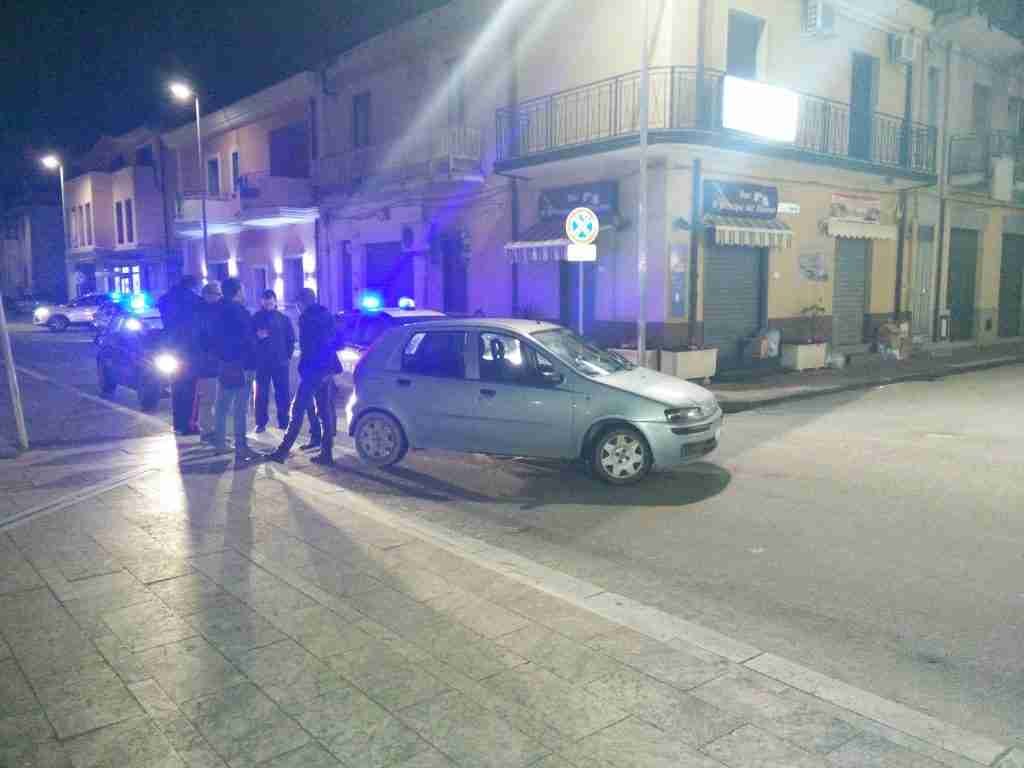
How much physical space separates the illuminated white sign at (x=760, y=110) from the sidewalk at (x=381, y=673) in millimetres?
11375

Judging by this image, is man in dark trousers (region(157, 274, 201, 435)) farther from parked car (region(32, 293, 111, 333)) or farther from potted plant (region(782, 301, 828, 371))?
parked car (region(32, 293, 111, 333))

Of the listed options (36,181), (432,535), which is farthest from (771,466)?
(36,181)

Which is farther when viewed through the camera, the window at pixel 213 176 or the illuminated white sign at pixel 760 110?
the window at pixel 213 176

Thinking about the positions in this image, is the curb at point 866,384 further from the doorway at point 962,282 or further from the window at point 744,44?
the window at point 744,44

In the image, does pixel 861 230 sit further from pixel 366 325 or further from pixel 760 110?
pixel 366 325

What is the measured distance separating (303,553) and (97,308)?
36.2 m

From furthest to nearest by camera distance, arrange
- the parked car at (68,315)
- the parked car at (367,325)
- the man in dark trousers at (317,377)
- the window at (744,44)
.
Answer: the parked car at (68,315) → the window at (744,44) → the parked car at (367,325) → the man in dark trousers at (317,377)

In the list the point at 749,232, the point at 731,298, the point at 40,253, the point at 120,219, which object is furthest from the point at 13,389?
the point at 40,253

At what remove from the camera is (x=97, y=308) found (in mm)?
37406

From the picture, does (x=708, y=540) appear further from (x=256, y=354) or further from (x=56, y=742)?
(x=256, y=354)

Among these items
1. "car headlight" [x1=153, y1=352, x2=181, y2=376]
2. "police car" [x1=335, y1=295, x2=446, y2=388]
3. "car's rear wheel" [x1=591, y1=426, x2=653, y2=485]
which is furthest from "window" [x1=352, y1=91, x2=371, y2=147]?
"car's rear wheel" [x1=591, y1=426, x2=653, y2=485]

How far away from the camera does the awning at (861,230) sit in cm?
1839

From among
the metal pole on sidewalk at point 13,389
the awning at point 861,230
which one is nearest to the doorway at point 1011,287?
the awning at point 861,230

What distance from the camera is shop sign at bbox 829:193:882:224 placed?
61.5 feet
